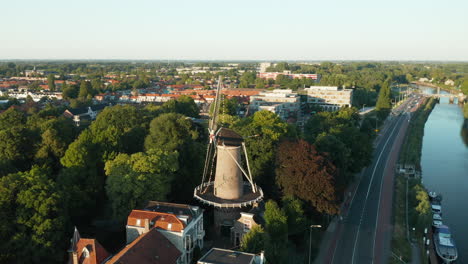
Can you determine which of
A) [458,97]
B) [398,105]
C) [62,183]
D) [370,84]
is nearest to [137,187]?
[62,183]

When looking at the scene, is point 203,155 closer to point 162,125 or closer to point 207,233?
point 162,125

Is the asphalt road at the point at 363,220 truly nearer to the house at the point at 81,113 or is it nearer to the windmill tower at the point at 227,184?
the windmill tower at the point at 227,184

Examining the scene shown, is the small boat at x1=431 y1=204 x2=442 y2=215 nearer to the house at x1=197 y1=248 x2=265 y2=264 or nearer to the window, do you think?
the window

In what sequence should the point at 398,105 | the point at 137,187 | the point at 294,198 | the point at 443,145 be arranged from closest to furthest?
the point at 137,187
the point at 294,198
the point at 443,145
the point at 398,105

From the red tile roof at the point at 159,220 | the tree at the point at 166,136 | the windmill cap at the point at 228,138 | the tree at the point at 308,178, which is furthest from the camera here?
the tree at the point at 166,136

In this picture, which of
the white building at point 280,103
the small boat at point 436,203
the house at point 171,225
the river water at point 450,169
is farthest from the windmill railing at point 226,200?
the white building at point 280,103

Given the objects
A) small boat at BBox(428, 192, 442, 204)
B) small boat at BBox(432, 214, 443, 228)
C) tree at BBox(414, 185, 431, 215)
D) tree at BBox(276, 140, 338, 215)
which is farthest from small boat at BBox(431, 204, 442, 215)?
tree at BBox(276, 140, 338, 215)

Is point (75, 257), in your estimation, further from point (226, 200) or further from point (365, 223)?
point (365, 223)
